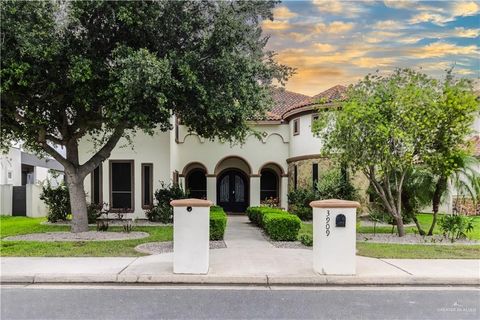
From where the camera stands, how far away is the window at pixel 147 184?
19188mm

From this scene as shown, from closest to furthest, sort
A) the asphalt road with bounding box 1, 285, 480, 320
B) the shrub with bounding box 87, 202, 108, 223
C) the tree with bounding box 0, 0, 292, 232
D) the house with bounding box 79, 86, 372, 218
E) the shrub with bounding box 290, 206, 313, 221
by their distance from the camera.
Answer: the asphalt road with bounding box 1, 285, 480, 320, the tree with bounding box 0, 0, 292, 232, the shrub with bounding box 87, 202, 108, 223, the house with bounding box 79, 86, 372, 218, the shrub with bounding box 290, 206, 313, 221

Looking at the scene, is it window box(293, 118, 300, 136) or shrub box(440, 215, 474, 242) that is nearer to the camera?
shrub box(440, 215, 474, 242)

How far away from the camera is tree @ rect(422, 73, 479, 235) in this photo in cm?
1186

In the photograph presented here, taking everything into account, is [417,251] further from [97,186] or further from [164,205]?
[97,186]

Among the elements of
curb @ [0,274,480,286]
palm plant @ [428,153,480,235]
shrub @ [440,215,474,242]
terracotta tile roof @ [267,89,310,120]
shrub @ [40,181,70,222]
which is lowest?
curb @ [0,274,480,286]

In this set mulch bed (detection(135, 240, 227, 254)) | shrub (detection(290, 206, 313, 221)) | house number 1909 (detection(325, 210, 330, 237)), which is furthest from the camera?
shrub (detection(290, 206, 313, 221))

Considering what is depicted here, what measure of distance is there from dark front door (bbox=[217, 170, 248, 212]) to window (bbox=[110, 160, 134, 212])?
6651 mm

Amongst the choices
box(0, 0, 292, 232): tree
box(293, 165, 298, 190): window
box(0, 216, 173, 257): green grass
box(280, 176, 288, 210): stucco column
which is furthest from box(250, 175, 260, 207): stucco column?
box(0, 0, 292, 232): tree

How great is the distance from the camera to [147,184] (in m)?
19.3

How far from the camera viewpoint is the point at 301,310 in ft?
20.0

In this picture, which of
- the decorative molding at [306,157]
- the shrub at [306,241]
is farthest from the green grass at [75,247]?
the decorative molding at [306,157]

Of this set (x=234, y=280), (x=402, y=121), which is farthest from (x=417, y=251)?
(x=234, y=280)

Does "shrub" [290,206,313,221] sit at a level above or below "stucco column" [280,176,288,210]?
below

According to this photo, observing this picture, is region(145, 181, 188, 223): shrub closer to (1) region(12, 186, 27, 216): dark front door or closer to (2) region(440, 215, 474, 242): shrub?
(1) region(12, 186, 27, 216): dark front door
